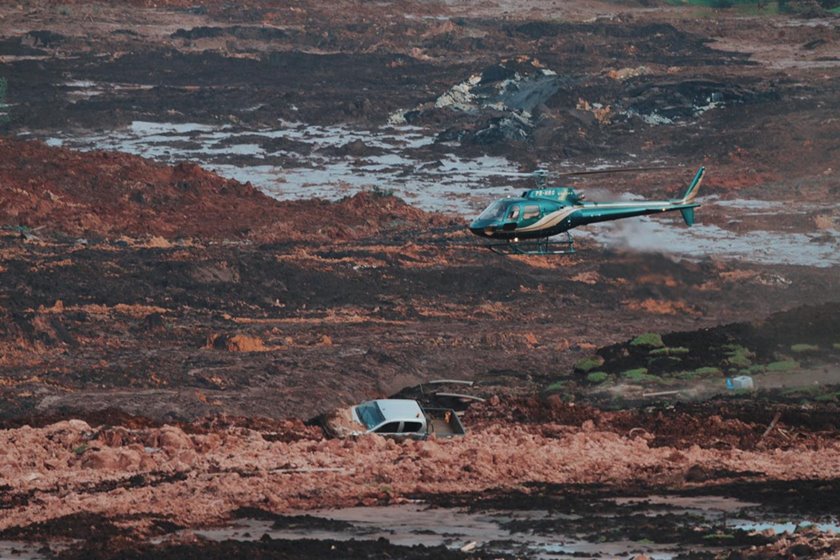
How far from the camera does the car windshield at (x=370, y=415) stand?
26875 millimetres

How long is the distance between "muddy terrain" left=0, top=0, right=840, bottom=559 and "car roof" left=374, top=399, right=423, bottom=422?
2.44 feet

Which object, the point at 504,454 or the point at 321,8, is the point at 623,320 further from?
the point at 321,8

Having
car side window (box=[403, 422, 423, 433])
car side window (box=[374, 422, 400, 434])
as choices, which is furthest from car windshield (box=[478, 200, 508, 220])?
car side window (box=[374, 422, 400, 434])

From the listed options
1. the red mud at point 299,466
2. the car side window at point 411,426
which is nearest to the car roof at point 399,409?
the car side window at point 411,426

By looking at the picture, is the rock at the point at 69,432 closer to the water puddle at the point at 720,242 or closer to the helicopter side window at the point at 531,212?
the helicopter side window at the point at 531,212

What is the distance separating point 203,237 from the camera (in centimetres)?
5581

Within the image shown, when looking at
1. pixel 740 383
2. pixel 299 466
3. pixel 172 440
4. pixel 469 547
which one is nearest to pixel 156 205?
pixel 740 383

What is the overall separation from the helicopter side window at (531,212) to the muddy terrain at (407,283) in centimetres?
373

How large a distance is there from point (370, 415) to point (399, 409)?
0.53 m

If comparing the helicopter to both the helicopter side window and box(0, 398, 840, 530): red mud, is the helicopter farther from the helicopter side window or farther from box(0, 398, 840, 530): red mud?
box(0, 398, 840, 530): red mud

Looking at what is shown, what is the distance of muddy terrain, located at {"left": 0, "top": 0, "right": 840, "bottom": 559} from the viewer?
74.0 feet

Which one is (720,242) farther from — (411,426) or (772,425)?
(411,426)

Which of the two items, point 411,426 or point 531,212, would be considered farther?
point 531,212

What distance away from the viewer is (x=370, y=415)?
2725 centimetres
